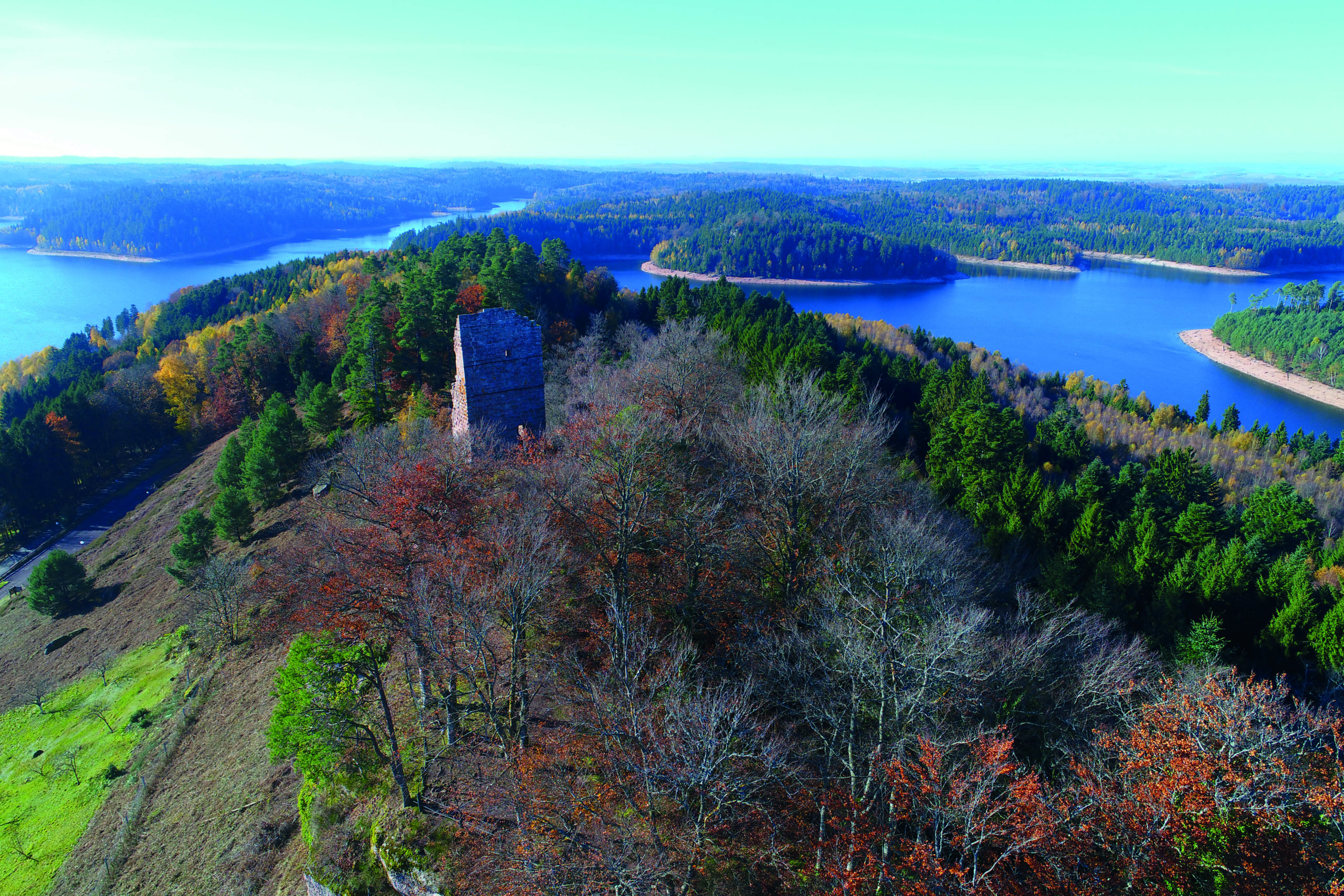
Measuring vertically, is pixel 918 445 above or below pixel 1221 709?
below

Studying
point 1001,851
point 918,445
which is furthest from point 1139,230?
point 1001,851

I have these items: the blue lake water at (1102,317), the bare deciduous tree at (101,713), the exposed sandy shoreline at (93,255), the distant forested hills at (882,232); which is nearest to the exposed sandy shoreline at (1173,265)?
the distant forested hills at (882,232)

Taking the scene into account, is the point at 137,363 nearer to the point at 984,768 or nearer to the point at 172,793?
the point at 172,793

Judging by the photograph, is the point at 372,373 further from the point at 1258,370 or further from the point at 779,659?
the point at 1258,370

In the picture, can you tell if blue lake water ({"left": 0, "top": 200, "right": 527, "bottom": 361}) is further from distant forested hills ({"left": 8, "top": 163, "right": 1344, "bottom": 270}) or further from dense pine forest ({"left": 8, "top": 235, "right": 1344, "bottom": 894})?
dense pine forest ({"left": 8, "top": 235, "right": 1344, "bottom": 894})

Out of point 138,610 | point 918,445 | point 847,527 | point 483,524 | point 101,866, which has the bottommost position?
point 138,610

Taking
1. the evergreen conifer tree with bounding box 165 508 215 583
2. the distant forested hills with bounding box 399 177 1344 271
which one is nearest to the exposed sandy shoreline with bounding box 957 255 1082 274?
the distant forested hills with bounding box 399 177 1344 271

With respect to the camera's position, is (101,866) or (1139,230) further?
(1139,230)
